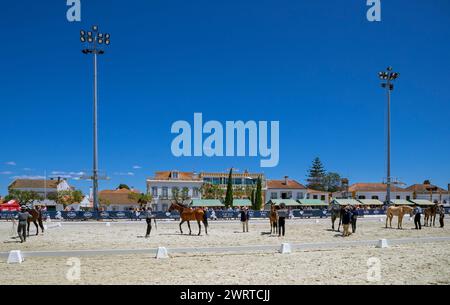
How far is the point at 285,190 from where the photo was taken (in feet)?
269

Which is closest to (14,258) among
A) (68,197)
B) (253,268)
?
(253,268)

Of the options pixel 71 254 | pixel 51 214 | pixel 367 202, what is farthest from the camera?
pixel 367 202

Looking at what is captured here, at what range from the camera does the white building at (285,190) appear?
80.9 metres

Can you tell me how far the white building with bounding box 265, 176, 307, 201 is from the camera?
80938mm

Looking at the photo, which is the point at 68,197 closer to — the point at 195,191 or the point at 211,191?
the point at 195,191

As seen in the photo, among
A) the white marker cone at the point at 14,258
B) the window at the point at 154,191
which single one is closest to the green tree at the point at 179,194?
the window at the point at 154,191

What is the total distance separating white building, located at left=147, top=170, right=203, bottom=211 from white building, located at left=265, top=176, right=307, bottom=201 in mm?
14709

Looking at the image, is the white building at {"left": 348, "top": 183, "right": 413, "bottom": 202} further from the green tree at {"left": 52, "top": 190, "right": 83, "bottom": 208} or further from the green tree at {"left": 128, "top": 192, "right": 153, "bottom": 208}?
the green tree at {"left": 52, "top": 190, "right": 83, "bottom": 208}

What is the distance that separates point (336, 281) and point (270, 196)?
234ft

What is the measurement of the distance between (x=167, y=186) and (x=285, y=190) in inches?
956

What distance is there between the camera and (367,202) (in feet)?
202

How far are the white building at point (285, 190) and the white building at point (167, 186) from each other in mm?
14709
